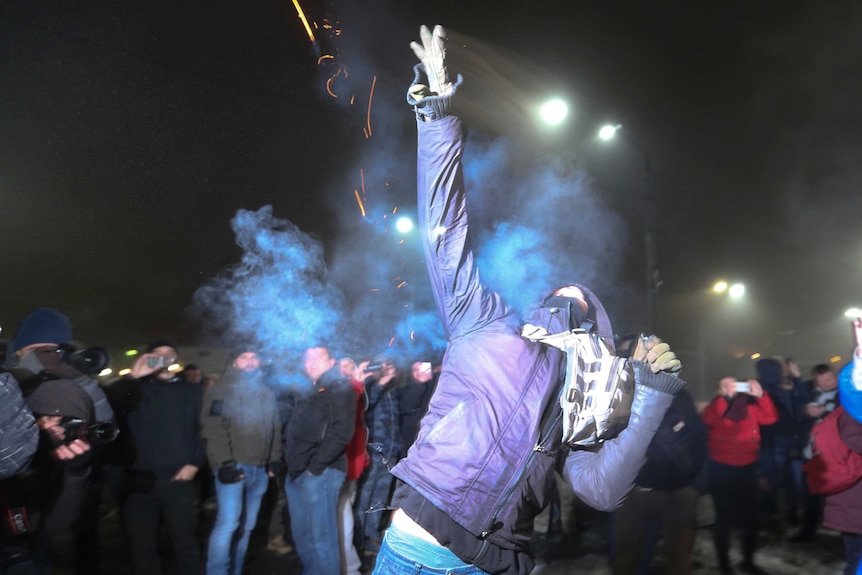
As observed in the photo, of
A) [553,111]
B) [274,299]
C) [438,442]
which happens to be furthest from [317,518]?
[553,111]

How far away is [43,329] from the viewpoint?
11.9 ft

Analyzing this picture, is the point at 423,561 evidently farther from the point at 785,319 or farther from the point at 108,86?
the point at 785,319

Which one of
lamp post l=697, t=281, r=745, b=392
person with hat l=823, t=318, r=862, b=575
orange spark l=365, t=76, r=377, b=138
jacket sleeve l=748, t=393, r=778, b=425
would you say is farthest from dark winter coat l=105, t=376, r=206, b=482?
lamp post l=697, t=281, r=745, b=392

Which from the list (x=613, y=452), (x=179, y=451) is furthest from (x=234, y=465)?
(x=613, y=452)

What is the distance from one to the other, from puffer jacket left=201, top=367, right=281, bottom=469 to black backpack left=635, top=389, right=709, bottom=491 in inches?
130

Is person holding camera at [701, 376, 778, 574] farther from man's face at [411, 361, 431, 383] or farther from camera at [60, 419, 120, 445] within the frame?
camera at [60, 419, 120, 445]

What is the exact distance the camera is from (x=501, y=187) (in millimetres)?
6848

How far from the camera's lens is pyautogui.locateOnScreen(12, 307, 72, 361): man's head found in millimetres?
3594

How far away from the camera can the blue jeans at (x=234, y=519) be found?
14.4ft

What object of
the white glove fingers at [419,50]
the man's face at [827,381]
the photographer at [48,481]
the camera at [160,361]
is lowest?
the photographer at [48,481]

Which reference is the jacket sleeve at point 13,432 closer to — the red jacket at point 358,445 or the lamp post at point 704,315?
the red jacket at point 358,445

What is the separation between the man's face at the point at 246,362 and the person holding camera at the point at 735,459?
4847 millimetres

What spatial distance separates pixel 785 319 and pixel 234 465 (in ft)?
66.9

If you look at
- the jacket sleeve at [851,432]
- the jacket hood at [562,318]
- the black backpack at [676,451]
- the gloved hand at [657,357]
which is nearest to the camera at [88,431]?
the jacket hood at [562,318]
